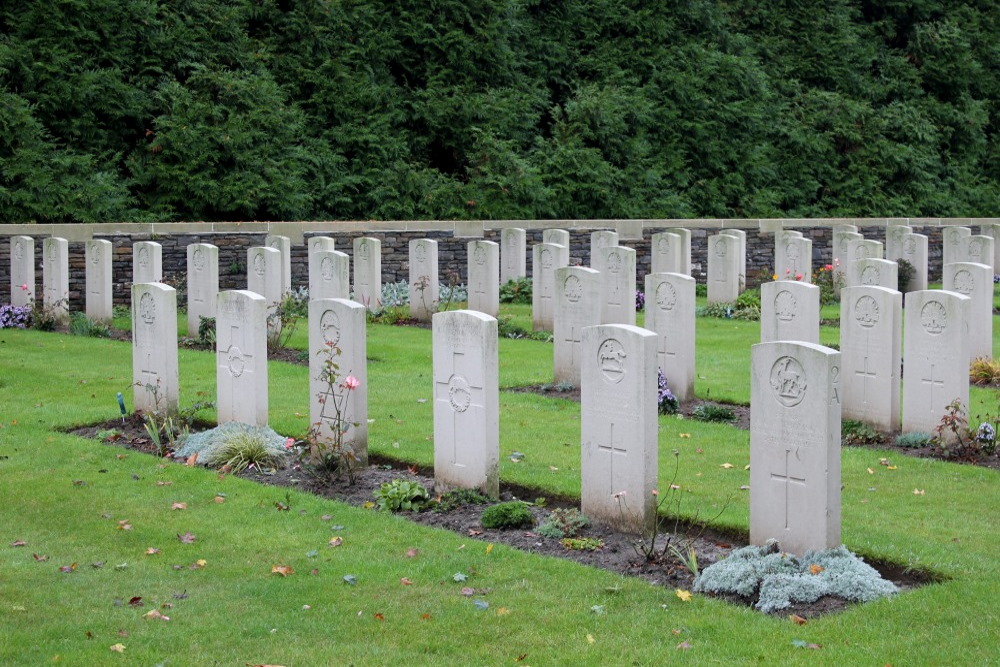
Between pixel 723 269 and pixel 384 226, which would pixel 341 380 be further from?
pixel 384 226

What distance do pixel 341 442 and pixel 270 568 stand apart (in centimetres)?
214

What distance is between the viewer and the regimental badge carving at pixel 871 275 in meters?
13.9

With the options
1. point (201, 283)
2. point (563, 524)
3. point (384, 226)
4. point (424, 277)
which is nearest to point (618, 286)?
point (424, 277)

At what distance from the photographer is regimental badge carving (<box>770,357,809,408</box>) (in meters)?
6.59

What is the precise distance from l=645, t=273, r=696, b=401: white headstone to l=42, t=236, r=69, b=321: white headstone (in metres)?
8.90

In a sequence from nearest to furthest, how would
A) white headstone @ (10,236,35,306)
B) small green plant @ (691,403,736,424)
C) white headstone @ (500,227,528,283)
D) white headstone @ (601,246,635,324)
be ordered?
1. small green plant @ (691,403,736,424)
2. white headstone @ (601,246,635,324)
3. white headstone @ (10,236,35,306)
4. white headstone @ (500,227,528,283)

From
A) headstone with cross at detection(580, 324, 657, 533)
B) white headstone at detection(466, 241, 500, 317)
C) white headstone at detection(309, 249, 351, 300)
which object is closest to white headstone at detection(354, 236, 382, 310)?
white headstone at detection(466, 241, 500, 317)

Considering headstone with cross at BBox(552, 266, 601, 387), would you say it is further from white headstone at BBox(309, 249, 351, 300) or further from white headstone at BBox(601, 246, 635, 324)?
white headstone at BBox(309, 249, 351, 300)

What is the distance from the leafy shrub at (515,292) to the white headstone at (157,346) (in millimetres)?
10333

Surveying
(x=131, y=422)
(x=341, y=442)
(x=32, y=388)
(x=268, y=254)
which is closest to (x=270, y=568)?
(x=341, y=442)

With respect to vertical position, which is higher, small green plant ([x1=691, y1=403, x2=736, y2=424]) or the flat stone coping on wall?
the flat stone coping on wall

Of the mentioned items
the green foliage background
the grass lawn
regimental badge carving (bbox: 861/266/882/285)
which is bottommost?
the grass lawn

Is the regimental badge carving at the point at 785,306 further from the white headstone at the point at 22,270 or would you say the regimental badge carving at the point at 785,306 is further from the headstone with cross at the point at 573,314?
the white headstone at the point at 22,270

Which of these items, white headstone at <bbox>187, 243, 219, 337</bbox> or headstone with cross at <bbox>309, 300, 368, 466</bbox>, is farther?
white headstone at <bbox>187, 243, 219, 337</bbox>
